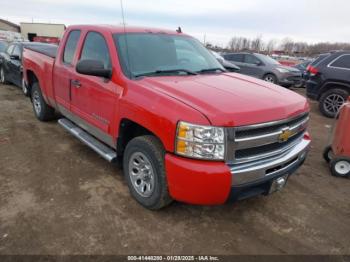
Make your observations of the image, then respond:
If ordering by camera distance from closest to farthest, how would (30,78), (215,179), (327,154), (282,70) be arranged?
1. (215,179)
2. (327,154)
3. (30,78)
4. (282,70)

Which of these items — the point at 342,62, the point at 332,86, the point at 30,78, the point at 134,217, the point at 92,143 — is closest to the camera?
the point at 134,217

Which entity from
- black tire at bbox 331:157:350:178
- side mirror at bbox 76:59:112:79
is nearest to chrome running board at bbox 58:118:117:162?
side mirror at bbox 76:59:112:79

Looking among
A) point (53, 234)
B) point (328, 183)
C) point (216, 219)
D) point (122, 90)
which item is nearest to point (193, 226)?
point (216, 219)

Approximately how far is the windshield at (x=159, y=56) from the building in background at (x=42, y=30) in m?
44.9

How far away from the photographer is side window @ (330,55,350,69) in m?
8.65

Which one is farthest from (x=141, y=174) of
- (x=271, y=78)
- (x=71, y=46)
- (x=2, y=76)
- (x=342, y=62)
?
(x=271, y=78)

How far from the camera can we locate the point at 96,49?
419 centimetres

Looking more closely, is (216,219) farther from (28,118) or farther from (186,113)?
(28,118)

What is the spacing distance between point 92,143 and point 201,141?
80.5 inches

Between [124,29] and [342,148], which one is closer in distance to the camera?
[124,29]

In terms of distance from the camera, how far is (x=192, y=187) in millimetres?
2777

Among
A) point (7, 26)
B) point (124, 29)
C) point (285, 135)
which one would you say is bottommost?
point (285, 135)

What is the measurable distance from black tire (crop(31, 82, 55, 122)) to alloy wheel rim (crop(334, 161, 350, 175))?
539 centimetres

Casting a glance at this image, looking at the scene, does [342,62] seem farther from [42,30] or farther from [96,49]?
[42,30]
